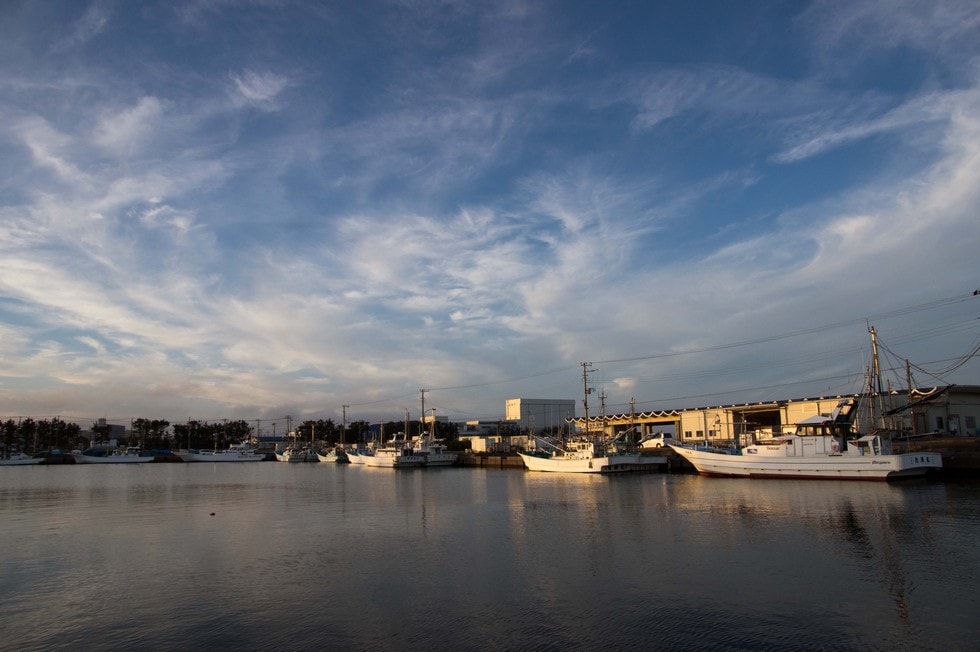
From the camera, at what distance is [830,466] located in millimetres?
53812

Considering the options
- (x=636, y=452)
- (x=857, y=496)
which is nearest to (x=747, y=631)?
(x=857, y=496)

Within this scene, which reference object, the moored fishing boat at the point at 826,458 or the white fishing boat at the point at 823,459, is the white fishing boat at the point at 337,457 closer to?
the white fishing boat at the point at 823,459

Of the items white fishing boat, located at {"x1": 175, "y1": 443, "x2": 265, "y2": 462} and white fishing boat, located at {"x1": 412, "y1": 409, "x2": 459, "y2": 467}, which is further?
white fishing boat, located at {"x1": 175, "y1": 443, "x2": 265, "y2": 462}

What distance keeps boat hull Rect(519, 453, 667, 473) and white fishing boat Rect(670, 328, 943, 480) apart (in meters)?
14.1

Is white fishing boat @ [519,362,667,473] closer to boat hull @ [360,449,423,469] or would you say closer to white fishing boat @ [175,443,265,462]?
boat hull @ [360,449,423,469]

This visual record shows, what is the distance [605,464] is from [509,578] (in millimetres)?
57133

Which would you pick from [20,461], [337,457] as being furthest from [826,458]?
[20,461]

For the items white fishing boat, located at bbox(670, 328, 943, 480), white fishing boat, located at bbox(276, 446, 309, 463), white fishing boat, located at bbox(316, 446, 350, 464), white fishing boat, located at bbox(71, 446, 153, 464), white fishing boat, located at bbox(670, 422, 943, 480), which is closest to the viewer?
white fishing boat, located at bbox(670, 422, 943, 480)

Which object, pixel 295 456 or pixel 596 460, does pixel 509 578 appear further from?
pixel 295 456

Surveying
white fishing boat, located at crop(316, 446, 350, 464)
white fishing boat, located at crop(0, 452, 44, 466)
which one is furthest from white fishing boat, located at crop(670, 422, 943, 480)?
white fishing boat, located at crop(0, 452, 44, 466)

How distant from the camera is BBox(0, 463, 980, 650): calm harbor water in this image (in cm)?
1511

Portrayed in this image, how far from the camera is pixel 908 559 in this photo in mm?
21859

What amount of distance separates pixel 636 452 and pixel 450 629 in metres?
73.2

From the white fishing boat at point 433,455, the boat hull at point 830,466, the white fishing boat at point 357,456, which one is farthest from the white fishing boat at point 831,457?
the white fishing boat at point 357,456
